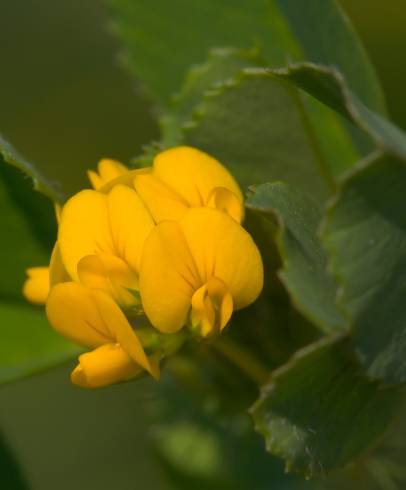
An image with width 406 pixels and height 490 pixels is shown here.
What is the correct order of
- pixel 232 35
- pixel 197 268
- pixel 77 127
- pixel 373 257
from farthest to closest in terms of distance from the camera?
pixel 77 127 → pixel 232 35 → pixel 197 268 → pixel 373 257

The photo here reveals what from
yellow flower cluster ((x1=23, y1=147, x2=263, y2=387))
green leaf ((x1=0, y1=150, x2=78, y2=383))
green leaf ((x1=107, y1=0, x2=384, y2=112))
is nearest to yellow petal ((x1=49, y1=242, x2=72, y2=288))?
yellow flower cluster ((x1=23, y1=147, x2=263, y2=387))

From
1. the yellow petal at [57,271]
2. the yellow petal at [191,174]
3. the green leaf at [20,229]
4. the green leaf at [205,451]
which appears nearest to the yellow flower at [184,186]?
the yellow petal at [191,174]

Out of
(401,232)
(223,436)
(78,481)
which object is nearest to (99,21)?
(78,481)

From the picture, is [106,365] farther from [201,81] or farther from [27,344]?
[201,81]

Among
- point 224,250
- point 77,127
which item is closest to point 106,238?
point 224,250

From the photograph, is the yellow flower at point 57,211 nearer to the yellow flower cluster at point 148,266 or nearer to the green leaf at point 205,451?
the yellow flower cluster at point 148,266
